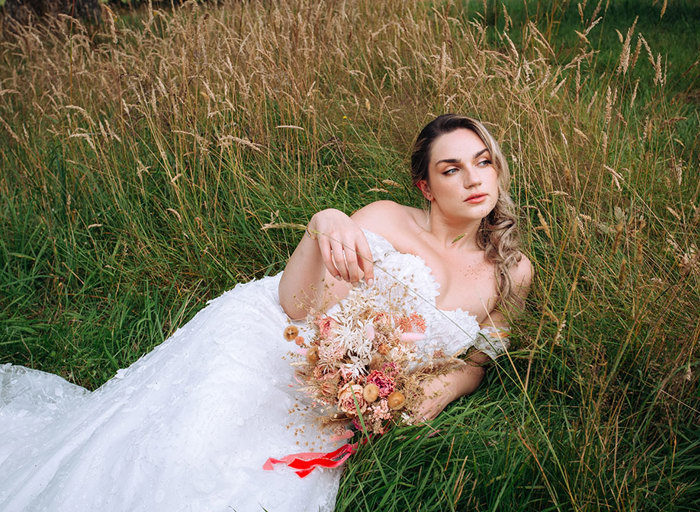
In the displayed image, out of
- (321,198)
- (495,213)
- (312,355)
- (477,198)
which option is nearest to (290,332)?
(312,355)

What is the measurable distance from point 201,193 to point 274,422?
5.85 feet

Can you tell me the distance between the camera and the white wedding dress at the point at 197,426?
5.92 feet

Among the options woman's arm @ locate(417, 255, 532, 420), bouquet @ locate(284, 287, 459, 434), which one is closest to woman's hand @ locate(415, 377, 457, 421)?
woman's arm @ locate(417, 255, 532, 420)

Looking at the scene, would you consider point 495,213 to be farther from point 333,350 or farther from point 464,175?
point 333,350

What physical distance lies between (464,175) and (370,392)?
121 centimetres

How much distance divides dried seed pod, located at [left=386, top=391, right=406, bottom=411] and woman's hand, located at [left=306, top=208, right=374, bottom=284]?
1.30 feet

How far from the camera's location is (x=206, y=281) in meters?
3.28

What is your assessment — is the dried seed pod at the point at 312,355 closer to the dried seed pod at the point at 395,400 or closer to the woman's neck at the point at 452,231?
the dried seed pod at the point at 395,400

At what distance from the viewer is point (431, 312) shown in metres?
2.37

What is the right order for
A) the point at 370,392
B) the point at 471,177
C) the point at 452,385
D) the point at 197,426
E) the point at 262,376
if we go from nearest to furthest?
the point at 370,392
the point at 197,426
the point at 262,376
the point at 452,385
the point at 471,177

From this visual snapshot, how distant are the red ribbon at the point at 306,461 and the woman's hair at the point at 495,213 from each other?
111 cm

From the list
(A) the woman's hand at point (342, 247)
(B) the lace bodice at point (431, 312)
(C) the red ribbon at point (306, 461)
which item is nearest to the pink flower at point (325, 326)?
(A) the woman's hand at point (342, 247)

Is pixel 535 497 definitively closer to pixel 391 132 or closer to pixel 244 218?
pixel 244 218

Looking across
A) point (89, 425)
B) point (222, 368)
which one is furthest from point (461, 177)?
point (89, 425)
